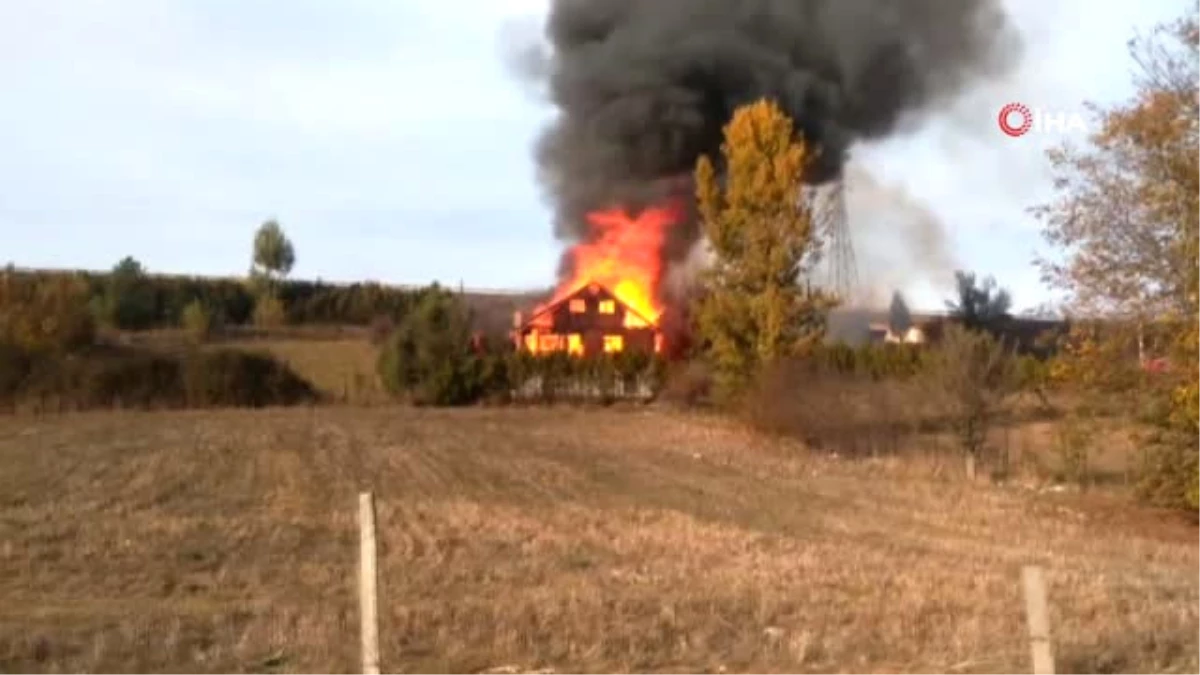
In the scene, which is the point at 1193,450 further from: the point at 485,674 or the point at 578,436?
the point at 578,436

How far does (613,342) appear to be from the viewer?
64.8m

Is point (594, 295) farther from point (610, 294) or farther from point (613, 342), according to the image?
point (613, 342)

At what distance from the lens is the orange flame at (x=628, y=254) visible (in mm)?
59625

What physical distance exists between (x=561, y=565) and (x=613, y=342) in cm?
4797

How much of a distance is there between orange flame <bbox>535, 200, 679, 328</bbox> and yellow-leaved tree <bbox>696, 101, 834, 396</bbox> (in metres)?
11.3

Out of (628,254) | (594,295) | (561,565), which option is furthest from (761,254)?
(561,565)

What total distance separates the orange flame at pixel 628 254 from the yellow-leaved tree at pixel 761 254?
1131 cm

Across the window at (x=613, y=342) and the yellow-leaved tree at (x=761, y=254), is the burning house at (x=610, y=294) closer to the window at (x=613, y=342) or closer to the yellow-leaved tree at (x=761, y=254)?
the window at (x=613, y=342)

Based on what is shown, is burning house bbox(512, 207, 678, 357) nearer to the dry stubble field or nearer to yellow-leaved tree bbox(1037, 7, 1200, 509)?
the dry stubble field

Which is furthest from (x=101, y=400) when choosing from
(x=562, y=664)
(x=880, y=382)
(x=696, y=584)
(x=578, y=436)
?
(x=562, y=664)

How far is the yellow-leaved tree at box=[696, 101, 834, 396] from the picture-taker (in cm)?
4678

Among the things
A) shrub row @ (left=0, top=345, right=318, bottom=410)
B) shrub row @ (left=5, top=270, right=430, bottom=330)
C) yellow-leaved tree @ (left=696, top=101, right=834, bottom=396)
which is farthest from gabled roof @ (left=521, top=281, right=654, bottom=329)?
shrub row @ (left=5, top=270, right=430, bottom=330)

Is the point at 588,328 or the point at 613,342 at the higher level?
the point at 588,328

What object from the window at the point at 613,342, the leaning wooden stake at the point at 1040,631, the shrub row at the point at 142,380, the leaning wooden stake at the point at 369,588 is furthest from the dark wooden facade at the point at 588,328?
the leaning wooden stake at the point at 1040,631
